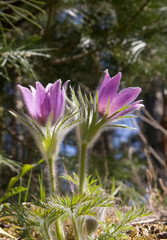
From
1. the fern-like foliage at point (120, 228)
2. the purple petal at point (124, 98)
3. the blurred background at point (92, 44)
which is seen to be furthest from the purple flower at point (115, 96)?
the blurred background at point (92, 44)

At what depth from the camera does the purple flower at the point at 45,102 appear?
385 mm

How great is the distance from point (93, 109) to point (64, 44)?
3.45ft

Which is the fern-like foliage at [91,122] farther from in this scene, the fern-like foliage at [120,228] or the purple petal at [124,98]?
the fern-like foliage at [120,228]

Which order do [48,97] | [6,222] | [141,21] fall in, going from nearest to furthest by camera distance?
[48,97], [6,222], [141,21]

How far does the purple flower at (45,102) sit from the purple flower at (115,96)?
0.17 ft

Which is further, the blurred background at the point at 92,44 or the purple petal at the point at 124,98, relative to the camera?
the blurred background at the point at 92,44

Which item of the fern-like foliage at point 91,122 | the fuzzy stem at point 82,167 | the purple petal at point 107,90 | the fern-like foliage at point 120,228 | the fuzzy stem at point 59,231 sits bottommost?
the fern-like foliage at point 120,228

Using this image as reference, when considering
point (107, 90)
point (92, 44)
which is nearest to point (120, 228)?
point (107, 90)

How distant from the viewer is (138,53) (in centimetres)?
114

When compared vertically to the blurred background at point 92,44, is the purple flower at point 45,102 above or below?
below

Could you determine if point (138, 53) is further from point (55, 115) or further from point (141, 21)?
point (55, 115)

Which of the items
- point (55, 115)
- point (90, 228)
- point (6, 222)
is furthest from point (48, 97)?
point (6, 222)

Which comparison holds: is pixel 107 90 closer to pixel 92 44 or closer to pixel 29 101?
pixel 29 101

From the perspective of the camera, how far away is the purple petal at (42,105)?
1.26ft
